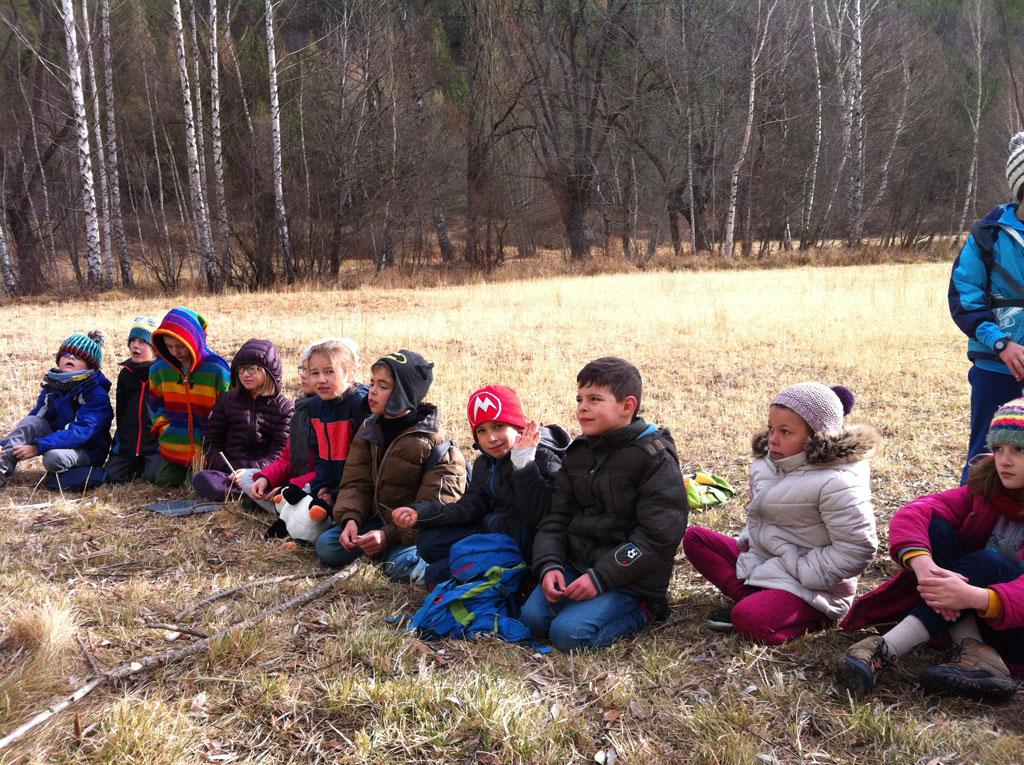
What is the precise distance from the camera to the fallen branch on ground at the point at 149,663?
9.57 ft

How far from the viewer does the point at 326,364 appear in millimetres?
5129

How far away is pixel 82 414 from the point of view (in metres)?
6.43

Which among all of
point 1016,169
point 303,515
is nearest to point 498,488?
point 303,515

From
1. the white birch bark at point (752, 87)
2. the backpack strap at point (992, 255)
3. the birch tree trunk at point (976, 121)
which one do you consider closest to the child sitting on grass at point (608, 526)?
the backpack strap at point (992, 255)

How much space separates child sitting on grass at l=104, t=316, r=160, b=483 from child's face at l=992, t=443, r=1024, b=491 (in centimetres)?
558

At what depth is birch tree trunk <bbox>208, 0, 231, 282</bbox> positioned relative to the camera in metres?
18.4

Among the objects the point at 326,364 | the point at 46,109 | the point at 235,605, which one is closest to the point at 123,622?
the point at 235,605

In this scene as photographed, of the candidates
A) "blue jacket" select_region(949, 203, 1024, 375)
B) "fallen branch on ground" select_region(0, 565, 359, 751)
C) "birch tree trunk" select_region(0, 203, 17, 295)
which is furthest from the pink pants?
"birch tree trunk" select_region(0, 203, 17, 295)

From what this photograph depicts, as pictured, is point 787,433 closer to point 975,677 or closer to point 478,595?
point 975,677

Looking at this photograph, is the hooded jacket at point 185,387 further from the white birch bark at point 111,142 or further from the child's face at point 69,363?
the white birch bark at point 111,142

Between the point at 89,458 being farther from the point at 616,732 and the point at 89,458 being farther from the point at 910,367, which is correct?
the point at 910,367

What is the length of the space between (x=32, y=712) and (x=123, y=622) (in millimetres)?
761

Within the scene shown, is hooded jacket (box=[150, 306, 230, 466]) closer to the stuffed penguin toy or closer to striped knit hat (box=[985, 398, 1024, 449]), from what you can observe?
the stuffed penguin toy

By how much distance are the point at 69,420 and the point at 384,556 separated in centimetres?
343
